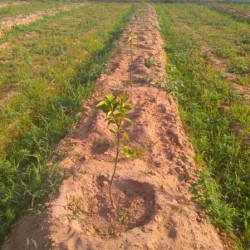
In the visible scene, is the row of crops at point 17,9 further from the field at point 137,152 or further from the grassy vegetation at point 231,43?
the field at point 137,152

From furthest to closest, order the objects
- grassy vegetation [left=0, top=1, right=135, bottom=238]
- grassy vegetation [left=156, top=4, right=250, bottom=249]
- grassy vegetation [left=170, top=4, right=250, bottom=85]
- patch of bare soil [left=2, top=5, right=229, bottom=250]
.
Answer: grassy vegetation [left=170, top=4, right=250, bottom=85] → grassy vegetation [left=0, top=1, right=135, bottom=238] → grassy vegetation [left=156, top=4, right=250, bottom=249] → patch of bare soil [left=2, top=5, right=229, bottom=250]

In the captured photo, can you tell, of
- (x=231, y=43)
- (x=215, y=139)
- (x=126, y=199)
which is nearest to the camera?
(x=126, y=199)

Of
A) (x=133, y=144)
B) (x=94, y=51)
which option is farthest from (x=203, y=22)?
(x=133, y=144)

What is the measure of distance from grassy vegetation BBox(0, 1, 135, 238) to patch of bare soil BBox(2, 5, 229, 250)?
0.94 ft

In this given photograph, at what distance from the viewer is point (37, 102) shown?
19.1 ft

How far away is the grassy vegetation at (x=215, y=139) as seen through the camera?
3.20 meters

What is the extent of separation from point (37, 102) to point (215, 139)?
3.30 meters

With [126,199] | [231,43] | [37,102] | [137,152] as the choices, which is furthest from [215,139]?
[231,43]

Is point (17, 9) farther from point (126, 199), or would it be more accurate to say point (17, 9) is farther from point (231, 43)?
point (126, 199)

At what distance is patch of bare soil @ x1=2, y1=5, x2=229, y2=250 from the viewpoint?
278 cm

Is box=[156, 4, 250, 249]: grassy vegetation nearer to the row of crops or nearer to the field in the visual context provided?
the field

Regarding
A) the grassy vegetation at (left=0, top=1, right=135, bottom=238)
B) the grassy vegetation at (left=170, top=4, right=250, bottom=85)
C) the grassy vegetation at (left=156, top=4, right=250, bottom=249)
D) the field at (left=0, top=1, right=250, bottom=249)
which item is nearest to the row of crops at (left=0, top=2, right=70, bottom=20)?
the grassy vegetation at (left=0, top=1, right=135, bottom=238)

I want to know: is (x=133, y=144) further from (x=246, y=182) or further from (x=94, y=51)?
(x=94, y=51)

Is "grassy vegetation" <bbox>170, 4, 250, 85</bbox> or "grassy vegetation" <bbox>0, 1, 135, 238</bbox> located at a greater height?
"grassy vegetation" <bbox>0, 1, 135, 238</bbox>
